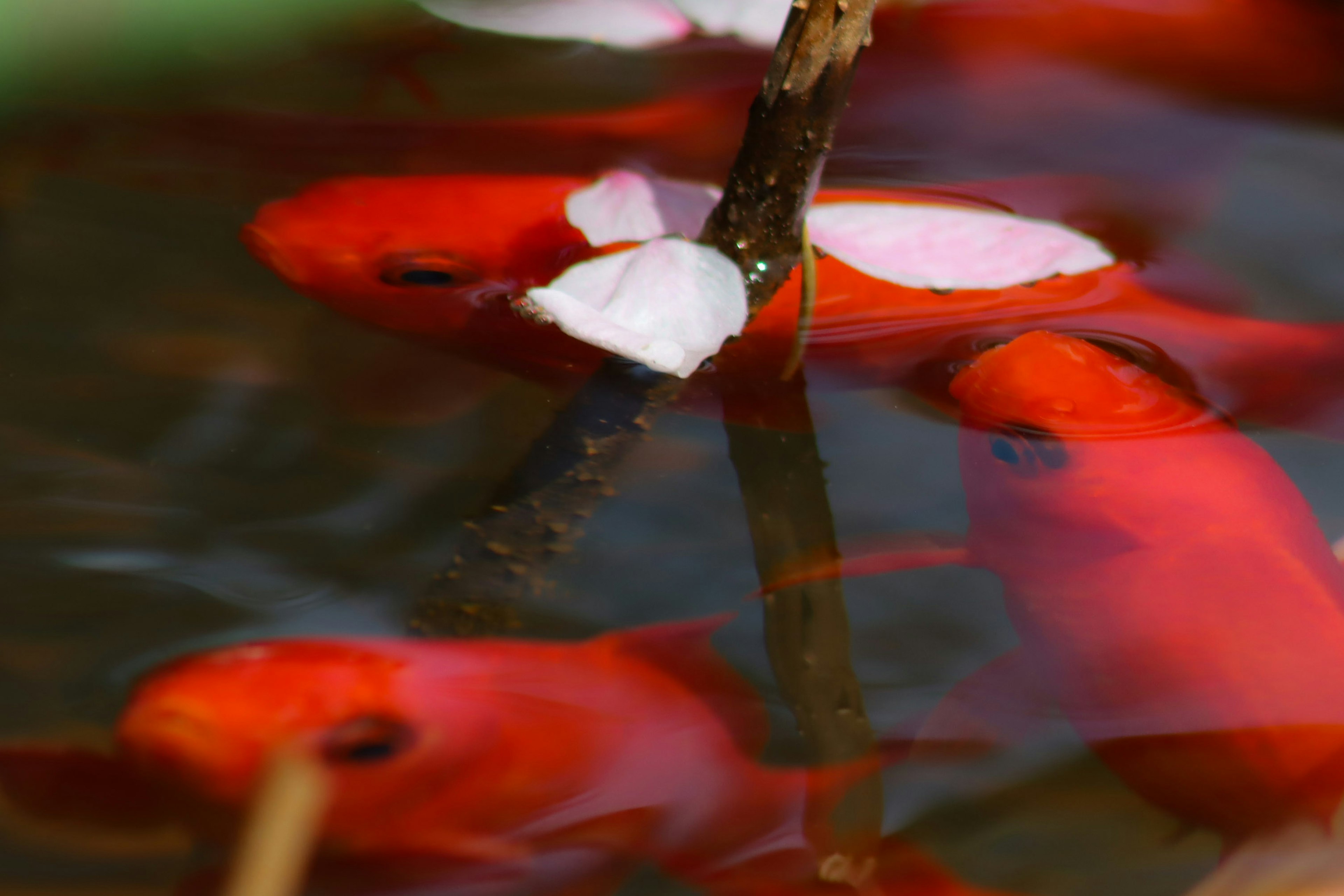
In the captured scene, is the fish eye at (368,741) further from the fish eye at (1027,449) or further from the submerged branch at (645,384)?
the fish eye at (1027,449)

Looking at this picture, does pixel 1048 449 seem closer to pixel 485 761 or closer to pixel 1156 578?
pixel 1156 578

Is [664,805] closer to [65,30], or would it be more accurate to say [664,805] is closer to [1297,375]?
[1297,375]

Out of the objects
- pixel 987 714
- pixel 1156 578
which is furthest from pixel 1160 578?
pixel 987 714

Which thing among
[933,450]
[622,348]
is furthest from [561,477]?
[933,450]

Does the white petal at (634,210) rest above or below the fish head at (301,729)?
above

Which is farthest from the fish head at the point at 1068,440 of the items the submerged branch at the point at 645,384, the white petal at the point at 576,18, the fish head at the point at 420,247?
the white petal at the point at 576,18
